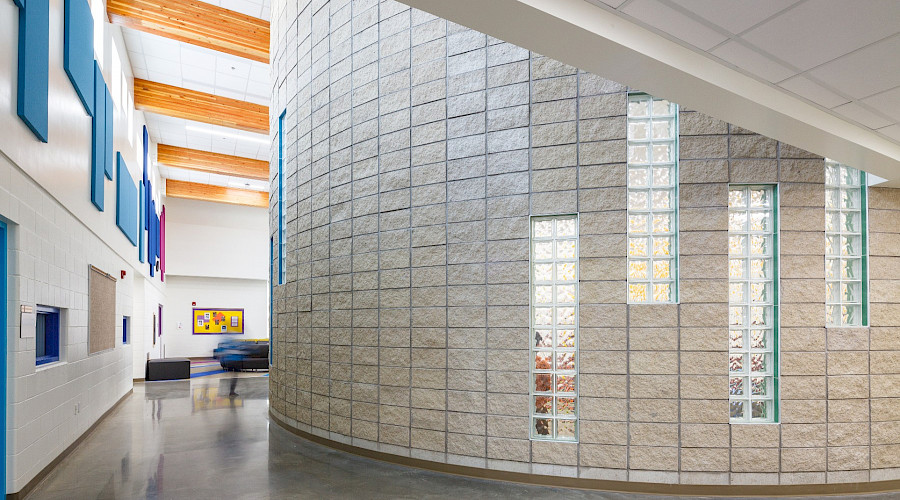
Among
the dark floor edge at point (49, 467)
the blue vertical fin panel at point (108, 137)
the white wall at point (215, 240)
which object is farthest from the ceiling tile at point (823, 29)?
the white wall at point (215, 240)

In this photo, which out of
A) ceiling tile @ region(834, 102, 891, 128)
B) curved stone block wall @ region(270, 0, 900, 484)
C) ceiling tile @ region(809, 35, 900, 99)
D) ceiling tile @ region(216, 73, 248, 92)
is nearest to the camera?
ceiling tile @ region(809, 35, 900, 99)

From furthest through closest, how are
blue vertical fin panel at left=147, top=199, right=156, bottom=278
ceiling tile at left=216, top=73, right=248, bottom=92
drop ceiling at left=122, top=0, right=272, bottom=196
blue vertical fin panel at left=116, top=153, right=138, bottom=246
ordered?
1. blue vertical fin panel at left=147, top=199, right=156, bottom=278
2. ceiling tile at left=216, top=73, right=248, bottom=92
3. drop ceiling at left=122, top=0, right=272, bottom=196
4. blue vertical fin panel at left=116, top=153, right=138, bottom=246

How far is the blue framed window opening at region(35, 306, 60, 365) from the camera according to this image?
5309mm

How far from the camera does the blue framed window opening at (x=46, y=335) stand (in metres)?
5.31

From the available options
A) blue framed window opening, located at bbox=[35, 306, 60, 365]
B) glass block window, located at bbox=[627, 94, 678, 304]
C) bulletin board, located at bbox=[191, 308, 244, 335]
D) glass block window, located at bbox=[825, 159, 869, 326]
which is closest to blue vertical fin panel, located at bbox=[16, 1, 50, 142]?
blue framed window opening, located at bbox=[35, 306, 60, 365]

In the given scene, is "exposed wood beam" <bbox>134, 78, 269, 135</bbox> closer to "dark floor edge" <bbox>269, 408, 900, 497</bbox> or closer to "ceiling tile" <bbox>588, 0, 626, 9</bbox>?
"dark floor edge" <bbox>269, 408, 900, 497</bbox>

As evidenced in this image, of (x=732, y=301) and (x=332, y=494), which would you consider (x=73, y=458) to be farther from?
(x=732, y=301)

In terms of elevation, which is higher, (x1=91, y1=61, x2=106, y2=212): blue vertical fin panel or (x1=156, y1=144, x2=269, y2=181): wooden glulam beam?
(x1=156, y1=144, x2=269, y2=181): wooden glulam beam

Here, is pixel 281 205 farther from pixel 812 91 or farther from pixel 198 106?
pixel 812 91

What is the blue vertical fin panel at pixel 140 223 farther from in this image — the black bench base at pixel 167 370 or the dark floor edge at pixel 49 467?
the dark floor edge at pixel 49 467

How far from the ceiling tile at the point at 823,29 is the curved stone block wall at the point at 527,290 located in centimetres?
188

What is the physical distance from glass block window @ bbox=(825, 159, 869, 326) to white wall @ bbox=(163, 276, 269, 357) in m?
19.8

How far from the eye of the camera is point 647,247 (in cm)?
476

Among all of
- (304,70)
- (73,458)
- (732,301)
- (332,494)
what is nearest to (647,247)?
(732,301)
